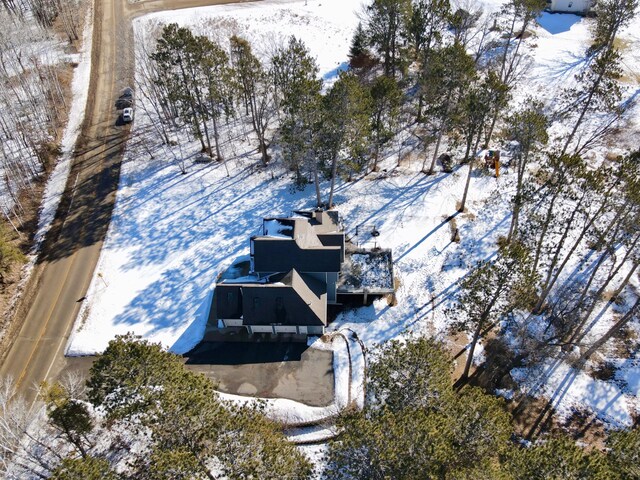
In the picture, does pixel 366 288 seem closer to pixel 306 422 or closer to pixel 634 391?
pixel 306 422

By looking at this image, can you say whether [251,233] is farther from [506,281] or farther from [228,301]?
[506,281]

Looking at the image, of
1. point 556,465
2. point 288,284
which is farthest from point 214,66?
point 556,465

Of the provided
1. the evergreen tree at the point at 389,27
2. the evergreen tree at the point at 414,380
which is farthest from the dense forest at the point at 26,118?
the evergreen tree at the point at 389,27

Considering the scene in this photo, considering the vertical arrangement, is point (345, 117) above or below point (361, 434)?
above

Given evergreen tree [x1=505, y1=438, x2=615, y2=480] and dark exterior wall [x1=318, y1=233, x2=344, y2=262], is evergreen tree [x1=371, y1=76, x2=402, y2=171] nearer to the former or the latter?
dark exterior wall [x1=318, y1=233, x2=344, y2=262]

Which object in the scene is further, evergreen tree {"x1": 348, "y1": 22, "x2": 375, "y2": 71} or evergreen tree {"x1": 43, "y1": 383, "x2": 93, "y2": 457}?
evergreen tree {"x1": 348, "y1": 22, "x2": 375, "y2": 71}

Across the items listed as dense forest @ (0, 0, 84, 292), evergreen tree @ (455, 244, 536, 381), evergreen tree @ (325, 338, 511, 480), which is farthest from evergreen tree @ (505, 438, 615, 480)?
dense forest @ (0, 0, 84, 292)

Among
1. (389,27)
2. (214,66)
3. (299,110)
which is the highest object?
(389,27)

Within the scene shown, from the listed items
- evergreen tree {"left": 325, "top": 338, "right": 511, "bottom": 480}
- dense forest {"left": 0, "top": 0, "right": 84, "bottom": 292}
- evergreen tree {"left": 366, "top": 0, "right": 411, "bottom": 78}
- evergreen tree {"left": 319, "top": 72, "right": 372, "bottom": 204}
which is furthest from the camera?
evergreen tree {"left": 366, "top": 0, "right": 411, "bottom": 78}

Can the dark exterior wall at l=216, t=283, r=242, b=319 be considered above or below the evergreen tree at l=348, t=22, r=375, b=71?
below
